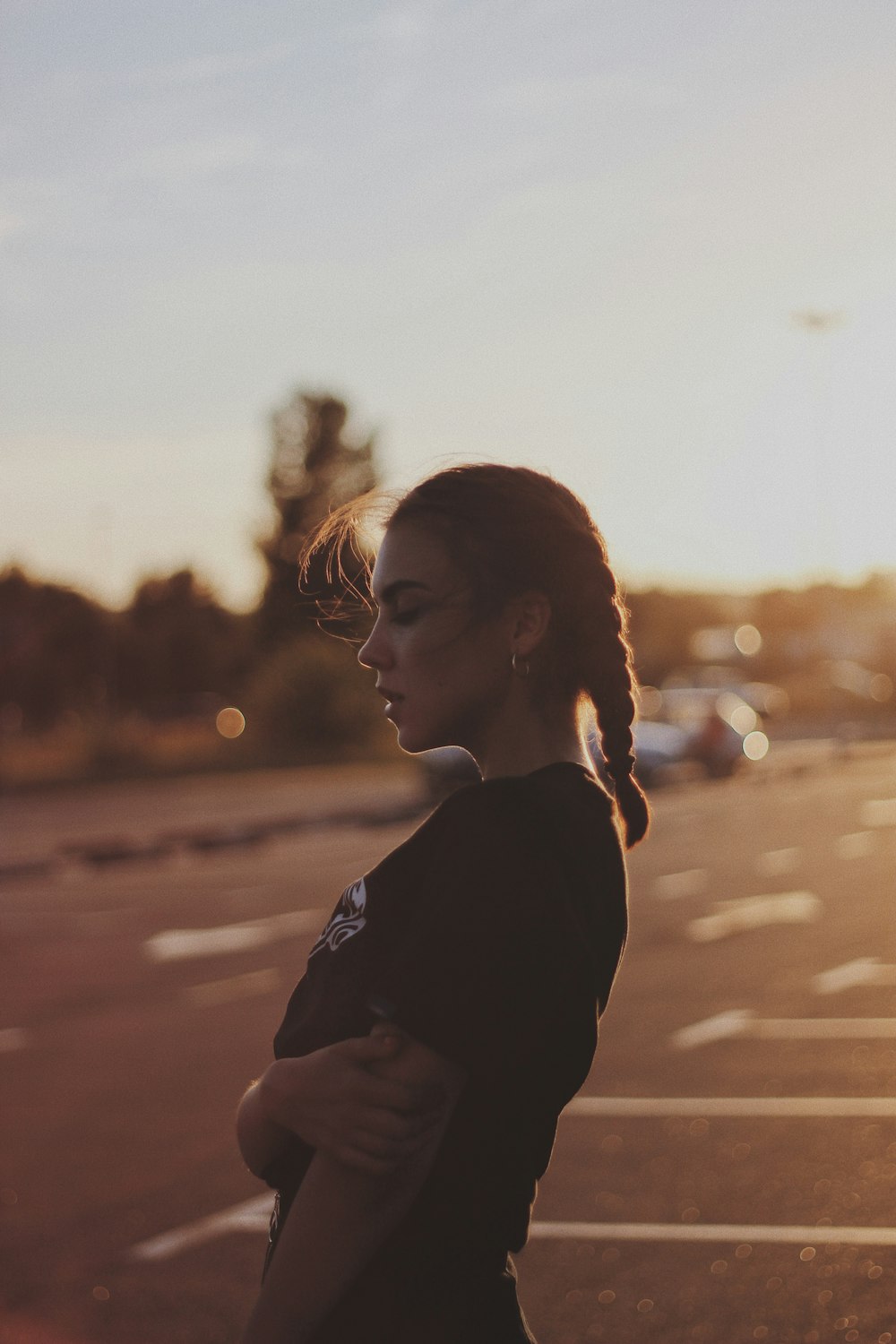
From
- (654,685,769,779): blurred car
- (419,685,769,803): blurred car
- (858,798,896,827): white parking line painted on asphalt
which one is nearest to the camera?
(858,798,896,827): white parking line painted on asphalt

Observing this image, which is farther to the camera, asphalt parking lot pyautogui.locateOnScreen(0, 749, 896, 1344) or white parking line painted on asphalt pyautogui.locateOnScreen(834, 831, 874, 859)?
white parking line painted on asphalt pyautogui.locateOnScreen(834, 831, 874, 859)

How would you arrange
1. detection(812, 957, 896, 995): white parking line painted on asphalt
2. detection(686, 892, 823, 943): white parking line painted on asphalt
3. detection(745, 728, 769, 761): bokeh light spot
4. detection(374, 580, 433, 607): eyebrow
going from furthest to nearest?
1. detection(745, 728, 769, 761): bokeh light spot
2. detection(686, 892, 823, 943): white parking line painted on asphalt
3. detection(812, 957, 896, 995): white parking line painted on asphalt
4. detection(374, 580, 433, 607): eyebrow

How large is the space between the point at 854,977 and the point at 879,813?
47.4ft

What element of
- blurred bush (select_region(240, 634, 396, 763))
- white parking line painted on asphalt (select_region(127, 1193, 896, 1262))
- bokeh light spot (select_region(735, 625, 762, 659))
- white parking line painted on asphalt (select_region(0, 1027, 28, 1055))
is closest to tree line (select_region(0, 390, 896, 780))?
blurred bush (select_region(240, 634, 396, 763))

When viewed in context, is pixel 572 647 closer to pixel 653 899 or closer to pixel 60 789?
pixel 653 899

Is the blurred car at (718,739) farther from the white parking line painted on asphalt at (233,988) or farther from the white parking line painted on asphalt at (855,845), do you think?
the white parking line painted on asphalt at (233,988)

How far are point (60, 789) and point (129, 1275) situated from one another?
29759mm

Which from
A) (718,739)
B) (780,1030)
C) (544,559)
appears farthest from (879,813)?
(544,559)

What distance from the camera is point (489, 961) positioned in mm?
1682

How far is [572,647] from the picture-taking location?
1994mm

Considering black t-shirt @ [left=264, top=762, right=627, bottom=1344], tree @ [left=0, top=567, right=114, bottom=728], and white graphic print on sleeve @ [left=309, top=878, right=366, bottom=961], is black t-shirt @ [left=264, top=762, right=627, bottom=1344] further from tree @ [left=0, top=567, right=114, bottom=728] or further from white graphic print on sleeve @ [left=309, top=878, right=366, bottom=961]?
tree @ [left=0, top=567, right=114, bottom=728]

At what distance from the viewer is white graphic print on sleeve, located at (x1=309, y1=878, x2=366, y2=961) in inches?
72.9

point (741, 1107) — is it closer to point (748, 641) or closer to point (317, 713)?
point (317, 713)

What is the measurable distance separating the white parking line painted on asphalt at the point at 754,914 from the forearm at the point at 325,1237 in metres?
11.0
